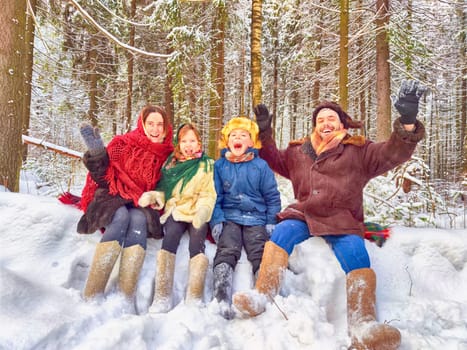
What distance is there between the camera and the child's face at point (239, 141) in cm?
334

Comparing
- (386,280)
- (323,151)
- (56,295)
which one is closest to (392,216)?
(386,280)

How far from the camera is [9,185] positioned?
13.9 feet

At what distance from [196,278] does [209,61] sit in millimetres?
9198

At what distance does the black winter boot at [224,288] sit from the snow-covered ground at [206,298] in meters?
0.07

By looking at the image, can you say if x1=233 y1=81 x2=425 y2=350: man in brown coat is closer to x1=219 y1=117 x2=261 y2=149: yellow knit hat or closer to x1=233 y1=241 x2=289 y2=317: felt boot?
x1=233 y1=241 x2=289 y2=317: felt boot

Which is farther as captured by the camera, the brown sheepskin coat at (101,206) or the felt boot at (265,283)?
the brown sheepskin coat at (101,206)

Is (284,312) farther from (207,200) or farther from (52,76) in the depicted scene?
(52,76)

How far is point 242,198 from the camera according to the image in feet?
10.5

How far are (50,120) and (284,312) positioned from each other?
17322mm

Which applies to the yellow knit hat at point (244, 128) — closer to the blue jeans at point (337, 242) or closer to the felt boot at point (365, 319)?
the blue jeans at point (337, 242)

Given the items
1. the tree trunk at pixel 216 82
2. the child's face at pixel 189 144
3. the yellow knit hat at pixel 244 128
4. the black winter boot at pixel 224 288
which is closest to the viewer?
the black winter boot at pixel 224 288

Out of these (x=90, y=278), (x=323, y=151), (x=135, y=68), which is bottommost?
(x=90, y=278)

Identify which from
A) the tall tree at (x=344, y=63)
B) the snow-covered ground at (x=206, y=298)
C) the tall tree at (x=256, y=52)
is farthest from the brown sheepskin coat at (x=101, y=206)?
the tall tree at (x=344, y=63)

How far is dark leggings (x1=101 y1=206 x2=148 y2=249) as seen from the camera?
2738 mm
